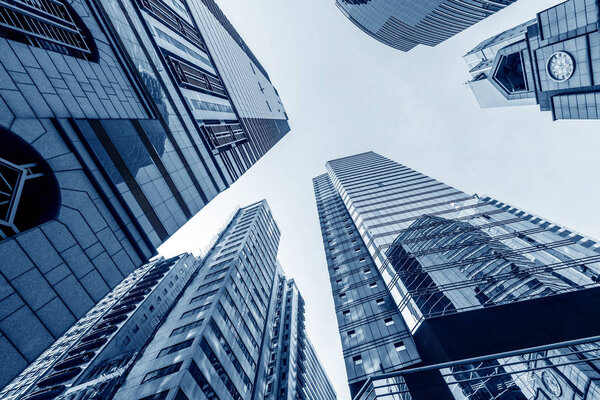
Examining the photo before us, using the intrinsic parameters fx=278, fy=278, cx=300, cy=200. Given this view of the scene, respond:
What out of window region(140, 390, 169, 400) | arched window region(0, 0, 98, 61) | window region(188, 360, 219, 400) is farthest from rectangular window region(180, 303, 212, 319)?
arched window region(0, 0, 98, 61)

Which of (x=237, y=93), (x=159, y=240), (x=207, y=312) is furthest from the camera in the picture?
(x=237, y=93)

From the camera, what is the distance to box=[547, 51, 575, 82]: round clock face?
2030 centimetres

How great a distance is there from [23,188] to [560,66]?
33221 millimetres

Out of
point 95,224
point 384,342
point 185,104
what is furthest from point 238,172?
point 384,342

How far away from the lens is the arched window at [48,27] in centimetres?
1051

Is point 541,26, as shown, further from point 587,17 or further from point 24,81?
point 24,81

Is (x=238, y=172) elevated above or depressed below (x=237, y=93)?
below

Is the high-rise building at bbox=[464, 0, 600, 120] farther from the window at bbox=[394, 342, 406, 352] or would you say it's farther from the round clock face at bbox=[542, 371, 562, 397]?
the window at bbox=[394, 342, 406, 352]

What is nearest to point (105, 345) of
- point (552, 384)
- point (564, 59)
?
point (552, 384)

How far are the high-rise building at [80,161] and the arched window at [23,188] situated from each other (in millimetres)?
35

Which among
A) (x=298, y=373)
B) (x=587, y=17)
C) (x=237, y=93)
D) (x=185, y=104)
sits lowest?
(x=298, y=373)

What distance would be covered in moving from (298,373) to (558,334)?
5338 centimetres

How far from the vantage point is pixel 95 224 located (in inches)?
454

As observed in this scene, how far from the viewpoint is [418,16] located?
7619 cm
